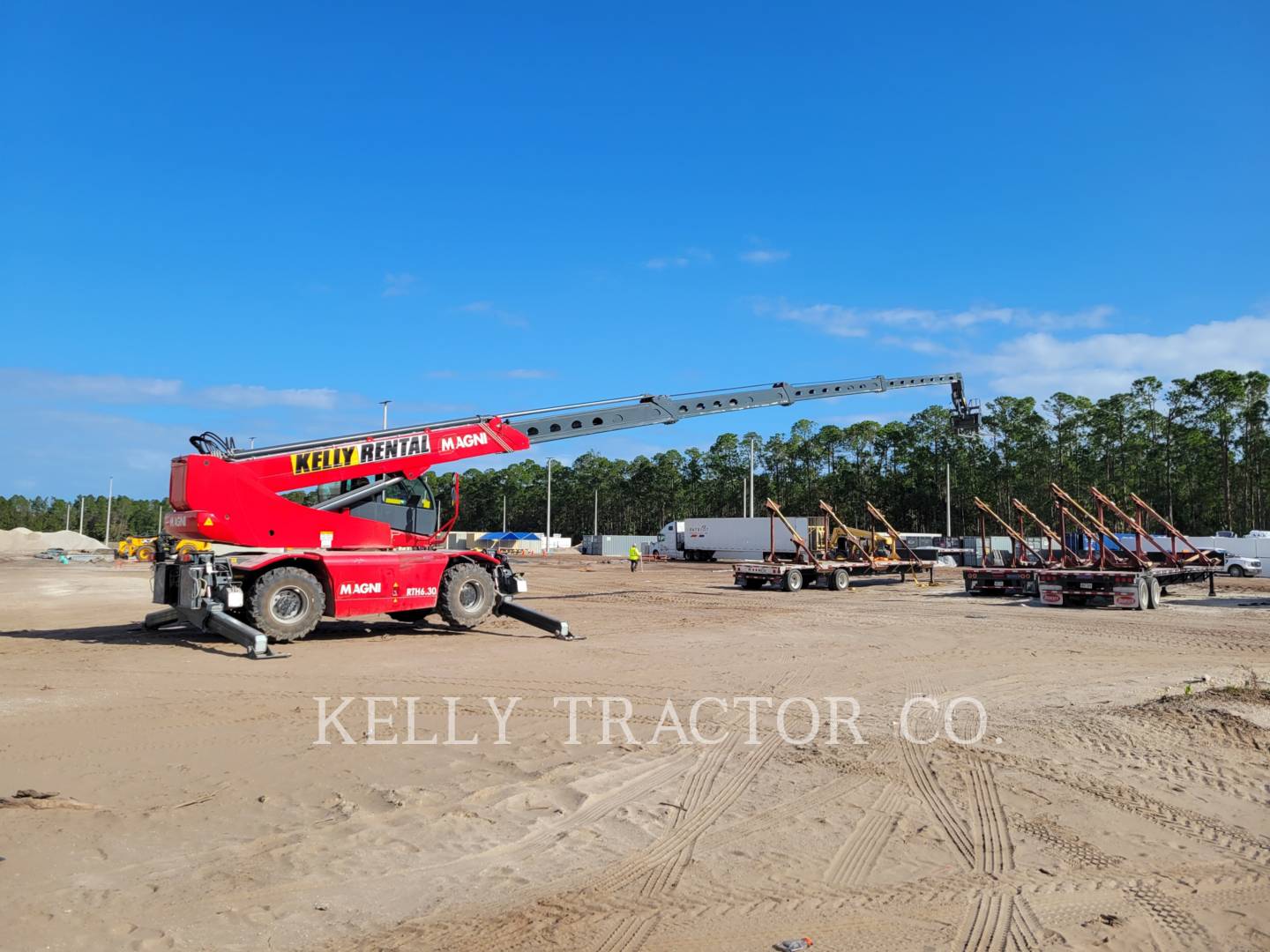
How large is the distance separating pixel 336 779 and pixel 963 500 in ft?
290

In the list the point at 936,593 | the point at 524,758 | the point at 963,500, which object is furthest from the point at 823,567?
the point at 963,500

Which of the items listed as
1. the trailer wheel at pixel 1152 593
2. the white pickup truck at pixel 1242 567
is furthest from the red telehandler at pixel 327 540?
the white pickup truck at pixel 1242 567

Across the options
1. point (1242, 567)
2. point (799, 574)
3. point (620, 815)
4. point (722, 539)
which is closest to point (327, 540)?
point (620, 815)

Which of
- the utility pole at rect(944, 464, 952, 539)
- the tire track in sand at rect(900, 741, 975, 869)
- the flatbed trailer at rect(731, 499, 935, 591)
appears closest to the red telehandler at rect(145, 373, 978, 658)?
the tire track in sand at rect(900, 741, 975, 869)

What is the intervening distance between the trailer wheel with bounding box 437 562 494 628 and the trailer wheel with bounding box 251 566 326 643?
2.29 m

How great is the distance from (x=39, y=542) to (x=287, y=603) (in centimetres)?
9860

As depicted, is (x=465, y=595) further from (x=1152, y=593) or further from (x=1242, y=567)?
(x=1242, y=567)

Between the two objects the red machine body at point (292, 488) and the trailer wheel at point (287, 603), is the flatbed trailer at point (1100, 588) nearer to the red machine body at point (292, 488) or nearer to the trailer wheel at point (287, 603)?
the red machine body at point (292, 488)

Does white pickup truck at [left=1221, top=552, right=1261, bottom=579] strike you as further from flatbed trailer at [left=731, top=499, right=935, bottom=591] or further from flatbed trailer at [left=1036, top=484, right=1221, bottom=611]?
flatbed trailer at [left=731, top=499, right=935, bottom=591]

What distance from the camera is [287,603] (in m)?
13.9

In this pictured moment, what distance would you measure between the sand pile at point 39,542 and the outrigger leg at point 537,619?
297ft

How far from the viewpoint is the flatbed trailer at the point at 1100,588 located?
23.0 meters

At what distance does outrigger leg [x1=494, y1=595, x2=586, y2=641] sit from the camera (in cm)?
1509

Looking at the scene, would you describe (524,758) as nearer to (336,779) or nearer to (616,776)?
(616,776)
